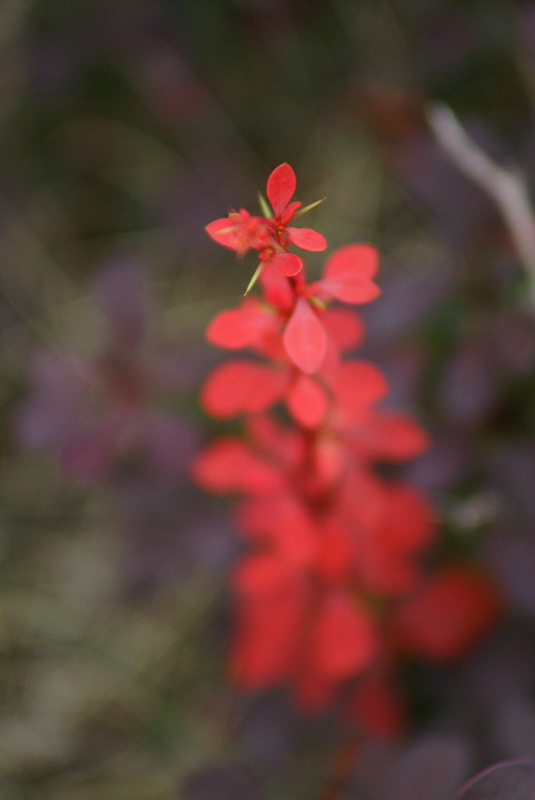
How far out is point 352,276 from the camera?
0.44 metres

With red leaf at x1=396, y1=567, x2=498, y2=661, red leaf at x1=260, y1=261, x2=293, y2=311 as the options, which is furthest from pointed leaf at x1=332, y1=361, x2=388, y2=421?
red leaf at x1=396, y1=567, x2=498, y2=661

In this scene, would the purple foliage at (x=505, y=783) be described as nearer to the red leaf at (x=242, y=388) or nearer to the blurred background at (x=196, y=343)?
the blurred background at (x=196, y=343)

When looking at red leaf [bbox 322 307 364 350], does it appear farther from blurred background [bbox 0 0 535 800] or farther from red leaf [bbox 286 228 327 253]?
blurred background [bbox 0 0 535 800]

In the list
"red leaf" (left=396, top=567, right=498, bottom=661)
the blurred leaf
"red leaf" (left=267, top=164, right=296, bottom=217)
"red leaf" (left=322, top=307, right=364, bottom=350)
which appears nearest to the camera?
"red leaf" (left=267, top=164, right=296, bottom=217)

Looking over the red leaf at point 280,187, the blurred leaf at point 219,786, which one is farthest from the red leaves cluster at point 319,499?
the blurred leaf at point 219,786

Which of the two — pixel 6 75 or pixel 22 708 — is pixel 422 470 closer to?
pixel 22 708

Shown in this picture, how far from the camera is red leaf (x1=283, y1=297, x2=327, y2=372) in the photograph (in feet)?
1.35

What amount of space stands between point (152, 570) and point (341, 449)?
0.43m

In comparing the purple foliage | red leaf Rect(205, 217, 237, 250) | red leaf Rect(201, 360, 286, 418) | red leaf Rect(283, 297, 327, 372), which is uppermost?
red leaf Rect(201, 360, 286, 418)

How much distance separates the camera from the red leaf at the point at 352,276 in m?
0.44

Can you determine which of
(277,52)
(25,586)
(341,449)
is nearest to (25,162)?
(277,52)

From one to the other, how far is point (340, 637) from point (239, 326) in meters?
0.45

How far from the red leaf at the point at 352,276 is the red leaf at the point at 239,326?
0.16ft

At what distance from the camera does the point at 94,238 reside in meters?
1.51
